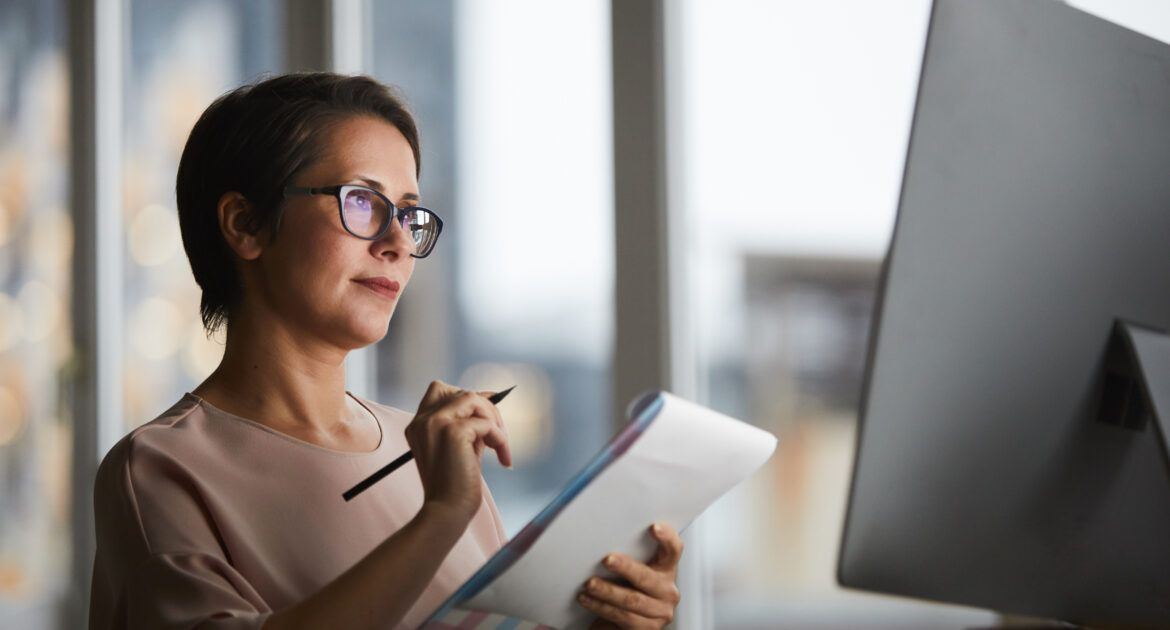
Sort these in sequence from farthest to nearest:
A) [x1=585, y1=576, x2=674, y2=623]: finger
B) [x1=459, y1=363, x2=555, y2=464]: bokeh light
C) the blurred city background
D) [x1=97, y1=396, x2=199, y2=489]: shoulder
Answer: [x1=459, y1=363, x2=555, y2=464]: bokeh light
the blurred city background
[x1=97, y1=396, x2=199, y2=489]: shoulder
[x1=585, y1=576, x2=674, y2=623]: finger

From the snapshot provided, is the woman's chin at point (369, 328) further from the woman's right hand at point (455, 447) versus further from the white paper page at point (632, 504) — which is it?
the white paper page at point (632, 504)

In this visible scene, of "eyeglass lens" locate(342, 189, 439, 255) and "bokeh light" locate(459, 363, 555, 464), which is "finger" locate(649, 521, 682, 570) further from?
"bokeh light" locate(459, 363, 555, 464)

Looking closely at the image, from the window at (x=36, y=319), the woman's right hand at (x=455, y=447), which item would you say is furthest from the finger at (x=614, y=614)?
the window at (x=36, y=319)

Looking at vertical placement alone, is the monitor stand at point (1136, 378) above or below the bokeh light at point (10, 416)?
above

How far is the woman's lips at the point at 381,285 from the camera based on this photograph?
1.20 m

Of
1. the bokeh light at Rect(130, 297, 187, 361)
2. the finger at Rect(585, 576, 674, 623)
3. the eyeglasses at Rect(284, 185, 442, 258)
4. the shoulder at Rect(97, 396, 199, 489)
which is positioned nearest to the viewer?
the finger at Rect(585, 576, 674, 623)

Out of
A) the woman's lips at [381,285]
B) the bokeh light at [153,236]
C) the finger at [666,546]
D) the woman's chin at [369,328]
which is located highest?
the woman's lips at [381,285]

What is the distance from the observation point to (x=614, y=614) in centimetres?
93

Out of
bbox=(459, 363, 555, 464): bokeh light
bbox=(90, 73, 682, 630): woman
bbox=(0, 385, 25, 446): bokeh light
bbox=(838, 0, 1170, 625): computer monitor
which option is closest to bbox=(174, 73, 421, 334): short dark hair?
bbox=(90, 73, 682, 630): woman

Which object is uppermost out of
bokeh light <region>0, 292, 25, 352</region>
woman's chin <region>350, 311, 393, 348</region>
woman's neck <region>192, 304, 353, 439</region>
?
woman's chin <region>350, 311, 393, 348</region>

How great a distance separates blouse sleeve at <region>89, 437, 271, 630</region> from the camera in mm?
916

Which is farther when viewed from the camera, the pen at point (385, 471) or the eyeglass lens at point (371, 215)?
the eyeglass lens at point (371, 215)

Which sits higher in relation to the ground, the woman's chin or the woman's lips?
the woman's lips

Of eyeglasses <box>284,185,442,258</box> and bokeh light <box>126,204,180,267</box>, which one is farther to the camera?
bokeh light <box>126,204,180,267</box>
